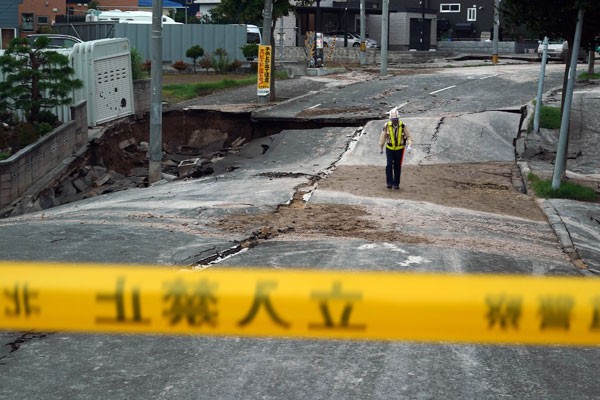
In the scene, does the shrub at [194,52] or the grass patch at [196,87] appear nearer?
the grass patch at [196,87]

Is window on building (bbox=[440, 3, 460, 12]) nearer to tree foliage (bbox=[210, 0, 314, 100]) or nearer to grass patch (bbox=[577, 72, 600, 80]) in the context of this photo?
grass patch (bbox=[577, 72, 600, 80])

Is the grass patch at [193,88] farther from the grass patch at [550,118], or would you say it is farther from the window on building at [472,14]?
the window on building at [472,14]

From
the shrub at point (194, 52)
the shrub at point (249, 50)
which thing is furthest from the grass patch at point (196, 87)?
the shrub at point (249, 50)

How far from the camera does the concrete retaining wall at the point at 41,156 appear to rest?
56.0 ft

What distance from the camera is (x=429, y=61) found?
172 feet

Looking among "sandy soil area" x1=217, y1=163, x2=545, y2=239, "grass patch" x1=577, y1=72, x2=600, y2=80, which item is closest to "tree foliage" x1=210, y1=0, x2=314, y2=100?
"sandy soil area" x1=217, y1=163, x2=545, y2=239

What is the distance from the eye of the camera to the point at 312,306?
2783mm

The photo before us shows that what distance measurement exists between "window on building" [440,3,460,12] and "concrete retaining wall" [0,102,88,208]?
1909 inches

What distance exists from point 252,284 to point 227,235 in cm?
1049

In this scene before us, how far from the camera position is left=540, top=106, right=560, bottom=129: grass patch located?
85.4 feet

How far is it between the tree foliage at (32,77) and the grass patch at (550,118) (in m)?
12.8

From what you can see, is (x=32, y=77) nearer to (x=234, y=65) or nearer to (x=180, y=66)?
(x=180, y=66)

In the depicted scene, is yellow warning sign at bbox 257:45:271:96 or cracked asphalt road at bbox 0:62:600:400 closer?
cracked asphalt road at bbox 0:62:600:400

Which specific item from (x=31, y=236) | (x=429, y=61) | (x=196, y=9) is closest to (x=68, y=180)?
(x=31, y=236)
